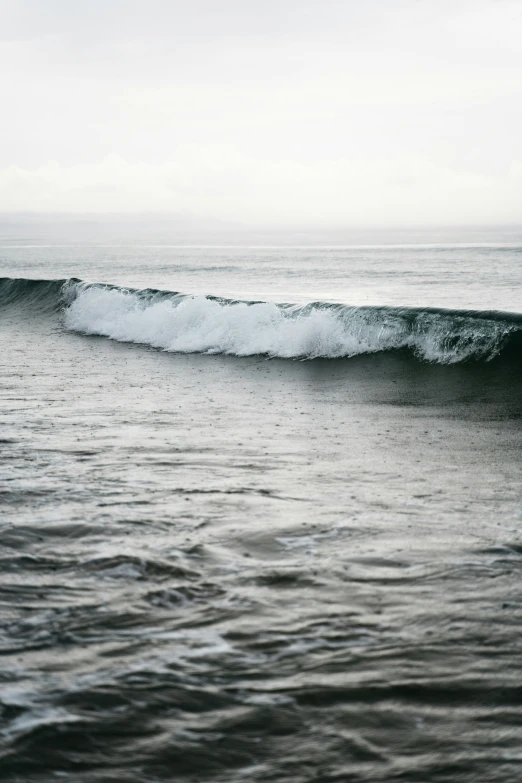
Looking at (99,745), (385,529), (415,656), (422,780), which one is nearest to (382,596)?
(415,656)

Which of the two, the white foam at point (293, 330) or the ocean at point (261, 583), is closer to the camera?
the ocean at point (261, 583)

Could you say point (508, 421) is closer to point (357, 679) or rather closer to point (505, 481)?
point (505, 481)

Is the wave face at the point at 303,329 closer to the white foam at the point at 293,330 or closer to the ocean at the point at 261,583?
the white foam at the point at 293,330

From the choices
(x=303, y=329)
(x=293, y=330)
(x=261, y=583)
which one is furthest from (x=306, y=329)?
(x=261, y=583)

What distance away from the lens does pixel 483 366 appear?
12602 mm

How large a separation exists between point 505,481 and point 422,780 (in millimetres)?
4100

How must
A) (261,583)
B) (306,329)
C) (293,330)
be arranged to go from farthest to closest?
(293,330) → (306,329) → (261,583)

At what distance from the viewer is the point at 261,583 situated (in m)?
4.29

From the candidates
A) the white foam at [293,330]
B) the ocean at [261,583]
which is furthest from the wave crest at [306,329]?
the ocean at [261,583]

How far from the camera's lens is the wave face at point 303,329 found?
1385 centimetres

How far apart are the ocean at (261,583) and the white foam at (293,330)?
7.85 feet

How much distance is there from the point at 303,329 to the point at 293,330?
0.28 metres

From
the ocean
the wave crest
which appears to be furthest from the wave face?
the ocean

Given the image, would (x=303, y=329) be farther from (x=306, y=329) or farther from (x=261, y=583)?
(x=261, y=583)
